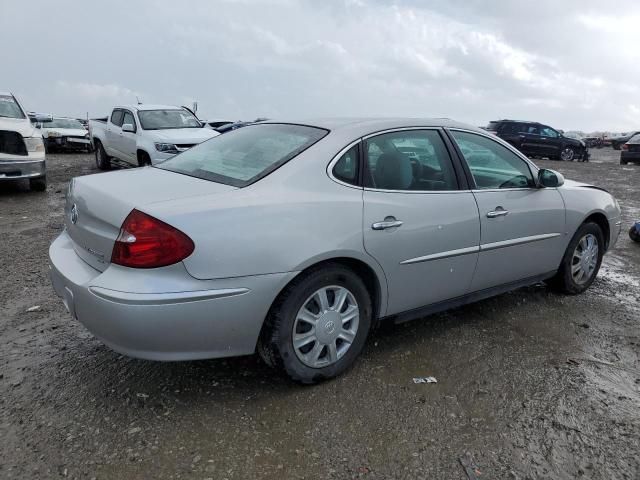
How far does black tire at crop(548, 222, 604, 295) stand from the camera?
434cm

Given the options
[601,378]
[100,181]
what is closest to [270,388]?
[100,181]

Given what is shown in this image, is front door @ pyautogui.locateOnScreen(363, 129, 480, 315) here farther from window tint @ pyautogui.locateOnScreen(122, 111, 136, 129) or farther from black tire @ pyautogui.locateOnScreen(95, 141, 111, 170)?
black tire @ pyautogui.locateOnScreen(95, 141, 111, 170)

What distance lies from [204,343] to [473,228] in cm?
188

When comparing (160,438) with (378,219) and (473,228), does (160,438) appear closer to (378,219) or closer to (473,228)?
(378,219)

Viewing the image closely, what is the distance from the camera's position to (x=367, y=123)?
3283 millimetres

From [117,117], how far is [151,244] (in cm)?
1105

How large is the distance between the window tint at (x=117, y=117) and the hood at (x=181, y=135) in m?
1.86

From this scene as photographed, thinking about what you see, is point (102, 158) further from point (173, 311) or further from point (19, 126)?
point (173, 311)

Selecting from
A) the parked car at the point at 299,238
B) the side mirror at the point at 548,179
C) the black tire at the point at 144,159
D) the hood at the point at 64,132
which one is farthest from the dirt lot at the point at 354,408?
the hood at the point at 64,132

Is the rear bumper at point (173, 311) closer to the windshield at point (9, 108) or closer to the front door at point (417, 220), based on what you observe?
the front door at point (417, 220)

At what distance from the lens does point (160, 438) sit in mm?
2477

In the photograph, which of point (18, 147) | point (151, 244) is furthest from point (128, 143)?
point (151, 244)

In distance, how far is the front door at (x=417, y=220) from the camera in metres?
3.04

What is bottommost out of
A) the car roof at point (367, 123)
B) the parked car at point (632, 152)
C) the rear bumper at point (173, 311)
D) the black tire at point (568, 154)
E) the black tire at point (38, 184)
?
the black tire at point (568, 154)
